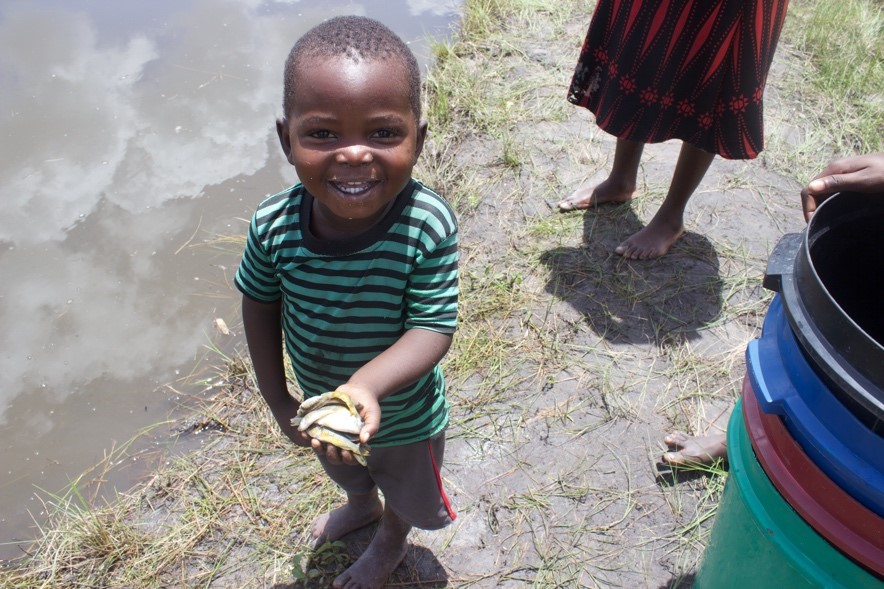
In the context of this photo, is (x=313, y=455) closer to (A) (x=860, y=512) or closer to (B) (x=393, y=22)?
(A) (x=860, y=512)

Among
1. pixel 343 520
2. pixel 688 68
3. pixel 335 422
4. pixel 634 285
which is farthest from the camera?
pixel 634 285

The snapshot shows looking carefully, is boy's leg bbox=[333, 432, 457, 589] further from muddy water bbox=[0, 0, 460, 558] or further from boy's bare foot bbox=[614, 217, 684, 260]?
boy's bare foot bbox=[614, 217, 684, 260]

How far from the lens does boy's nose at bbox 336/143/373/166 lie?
4.11 feet

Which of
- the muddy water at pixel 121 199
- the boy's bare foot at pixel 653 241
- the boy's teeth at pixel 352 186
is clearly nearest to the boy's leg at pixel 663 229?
the boy's bare foot at pixel 653 241

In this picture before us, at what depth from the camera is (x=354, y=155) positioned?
125 cm

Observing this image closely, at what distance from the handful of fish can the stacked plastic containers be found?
0.65 meters

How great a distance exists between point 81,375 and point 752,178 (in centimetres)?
296

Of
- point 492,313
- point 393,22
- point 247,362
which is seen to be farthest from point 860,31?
point 247,362

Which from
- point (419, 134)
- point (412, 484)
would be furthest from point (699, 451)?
point (419, 134)

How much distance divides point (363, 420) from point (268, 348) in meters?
0.45

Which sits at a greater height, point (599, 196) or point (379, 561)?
point (599, 196)

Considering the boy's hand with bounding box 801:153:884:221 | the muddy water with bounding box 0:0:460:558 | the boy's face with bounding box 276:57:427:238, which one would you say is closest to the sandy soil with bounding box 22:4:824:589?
the muddy water with bounding box 0:0:460:558

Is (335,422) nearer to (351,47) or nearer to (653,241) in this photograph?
(351,47)

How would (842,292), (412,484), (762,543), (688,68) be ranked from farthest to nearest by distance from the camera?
(688,68), (412,484), (842,292), (762,543)
